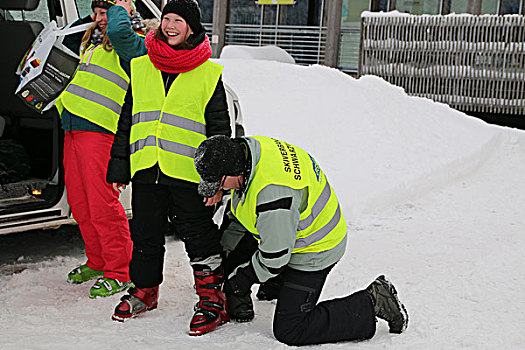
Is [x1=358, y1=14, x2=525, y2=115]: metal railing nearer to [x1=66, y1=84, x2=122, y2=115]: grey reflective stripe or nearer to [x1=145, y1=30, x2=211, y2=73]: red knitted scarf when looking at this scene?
[x1=66, y1=84, x2=122, y2=115]: grey reflective stripe

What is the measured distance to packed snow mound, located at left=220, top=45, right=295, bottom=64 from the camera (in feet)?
40.9

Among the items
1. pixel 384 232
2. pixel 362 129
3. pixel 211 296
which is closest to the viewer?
pixel 211 296

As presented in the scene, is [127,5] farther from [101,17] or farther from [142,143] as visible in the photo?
[142,143]

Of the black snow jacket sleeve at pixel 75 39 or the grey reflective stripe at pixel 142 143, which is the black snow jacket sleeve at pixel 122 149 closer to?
the grey reflective stripe at pixel 142 143

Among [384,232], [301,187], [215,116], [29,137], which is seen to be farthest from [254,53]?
[301,187]

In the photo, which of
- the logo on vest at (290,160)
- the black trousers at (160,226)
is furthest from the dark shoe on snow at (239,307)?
the logo on vest at (290,160)

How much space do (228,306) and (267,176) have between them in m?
0.87

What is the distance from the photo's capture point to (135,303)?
3172mm

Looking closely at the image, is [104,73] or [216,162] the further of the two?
[104,73]

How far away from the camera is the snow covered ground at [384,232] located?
9.99 feet

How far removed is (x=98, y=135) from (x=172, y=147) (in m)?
0.63

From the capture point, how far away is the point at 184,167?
2.99 m

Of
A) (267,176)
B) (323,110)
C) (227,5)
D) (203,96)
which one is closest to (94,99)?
(203,96)

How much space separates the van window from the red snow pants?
115cm
